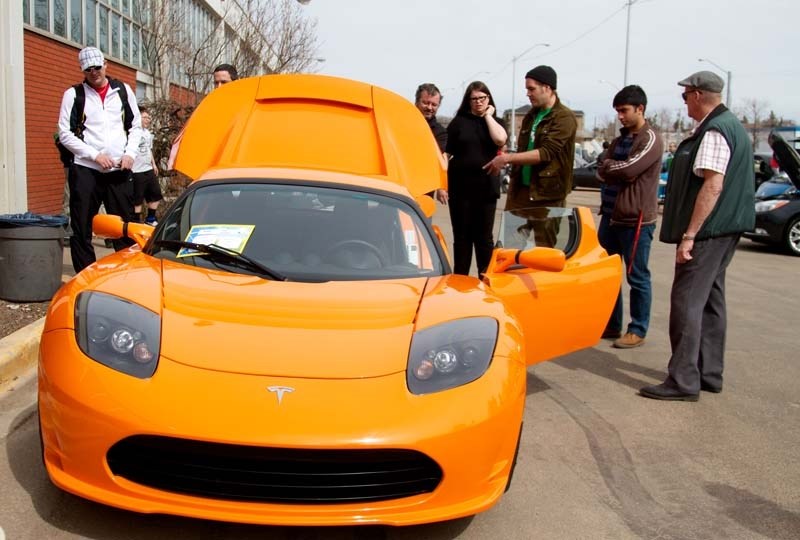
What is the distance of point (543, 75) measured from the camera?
594 centimetres

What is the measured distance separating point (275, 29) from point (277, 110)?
44.8 feet

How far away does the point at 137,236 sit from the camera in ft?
13.1

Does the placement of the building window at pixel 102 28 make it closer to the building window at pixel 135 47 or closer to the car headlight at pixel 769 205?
the building window at pixel 135 47

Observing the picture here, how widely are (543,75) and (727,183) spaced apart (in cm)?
176

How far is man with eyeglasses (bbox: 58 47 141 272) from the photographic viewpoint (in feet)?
20.8

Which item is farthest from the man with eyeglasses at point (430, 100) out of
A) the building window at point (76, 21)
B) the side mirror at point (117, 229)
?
the building window at point (76, 21)

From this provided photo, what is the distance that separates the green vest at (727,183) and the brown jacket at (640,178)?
994mm

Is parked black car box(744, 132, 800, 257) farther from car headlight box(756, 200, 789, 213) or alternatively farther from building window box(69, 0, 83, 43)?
building window box(69, 0, 83, 43)

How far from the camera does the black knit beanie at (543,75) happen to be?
5945 mm

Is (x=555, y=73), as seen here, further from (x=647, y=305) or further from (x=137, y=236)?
(x=137, y=236)

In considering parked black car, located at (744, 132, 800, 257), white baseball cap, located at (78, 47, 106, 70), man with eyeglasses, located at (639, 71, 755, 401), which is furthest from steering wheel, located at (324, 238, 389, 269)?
parked black car, located at (744, 132, 800, 257)

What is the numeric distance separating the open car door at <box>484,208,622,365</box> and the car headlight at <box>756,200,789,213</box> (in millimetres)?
10302

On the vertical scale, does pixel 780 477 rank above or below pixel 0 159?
below

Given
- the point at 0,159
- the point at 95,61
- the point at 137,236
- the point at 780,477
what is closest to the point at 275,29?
the point at 0,159
